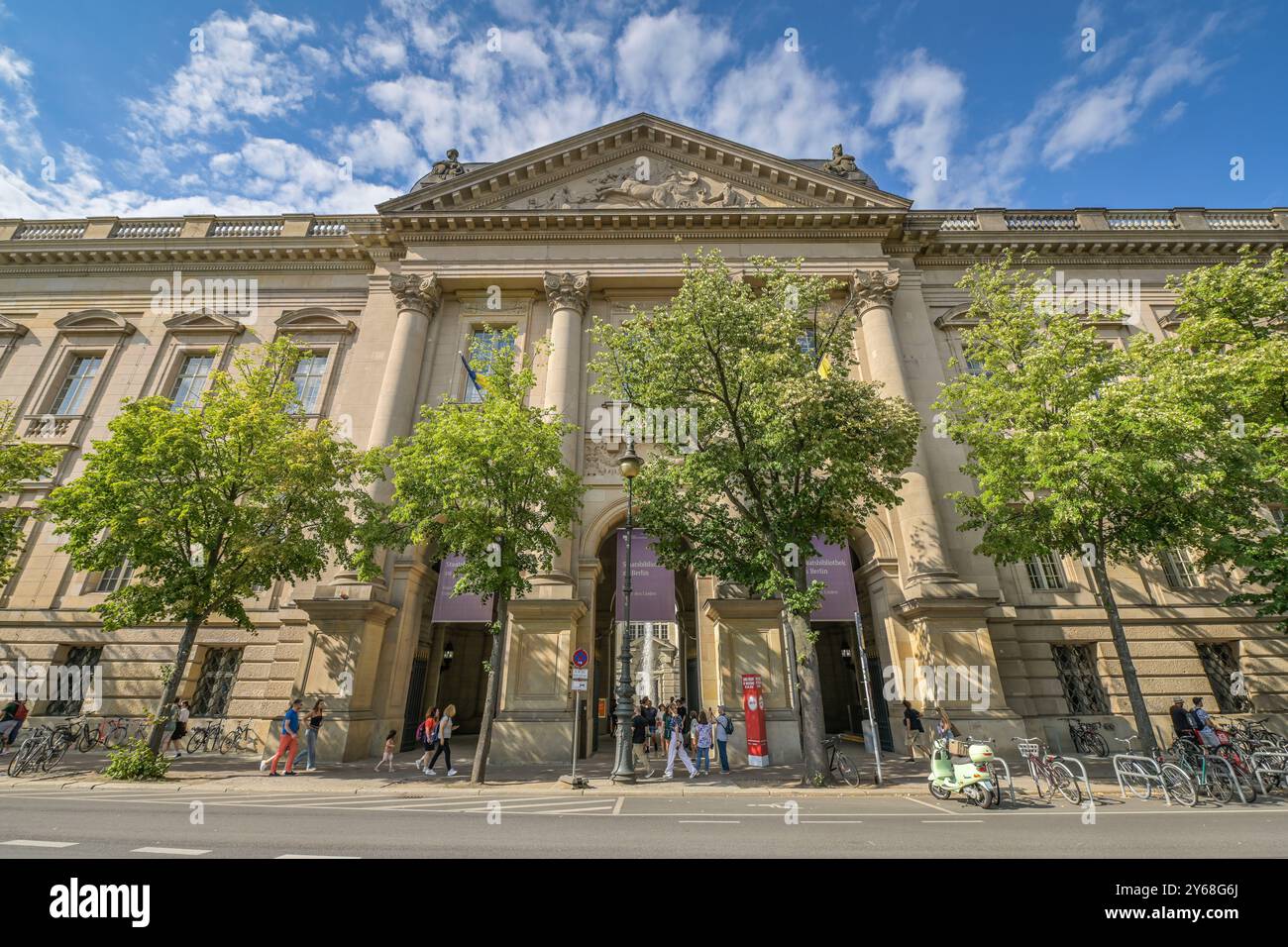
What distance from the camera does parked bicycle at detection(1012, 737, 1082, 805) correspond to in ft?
38.6

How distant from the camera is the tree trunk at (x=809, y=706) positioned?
539 inches

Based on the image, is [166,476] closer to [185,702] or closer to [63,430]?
[185,702]

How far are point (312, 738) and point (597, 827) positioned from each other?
10.8 m

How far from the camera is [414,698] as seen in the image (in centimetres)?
2162

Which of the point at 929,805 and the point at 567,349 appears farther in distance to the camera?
the point at 567,349

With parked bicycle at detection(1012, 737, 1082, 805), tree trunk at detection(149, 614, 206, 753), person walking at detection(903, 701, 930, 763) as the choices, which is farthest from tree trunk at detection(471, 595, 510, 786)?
person walking at detection(903, 701, 930, 763)

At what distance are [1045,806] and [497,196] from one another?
28075 mm

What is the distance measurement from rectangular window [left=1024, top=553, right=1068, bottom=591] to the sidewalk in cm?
592

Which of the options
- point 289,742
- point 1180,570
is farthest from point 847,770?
point 1180,570

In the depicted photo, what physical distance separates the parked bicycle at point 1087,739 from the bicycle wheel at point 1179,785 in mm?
7814

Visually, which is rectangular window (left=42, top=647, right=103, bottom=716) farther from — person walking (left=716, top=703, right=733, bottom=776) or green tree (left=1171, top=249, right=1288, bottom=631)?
green tree (left=1171, top=249, right=1288, bottom=631)

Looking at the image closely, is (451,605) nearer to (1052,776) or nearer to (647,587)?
(647,587)
